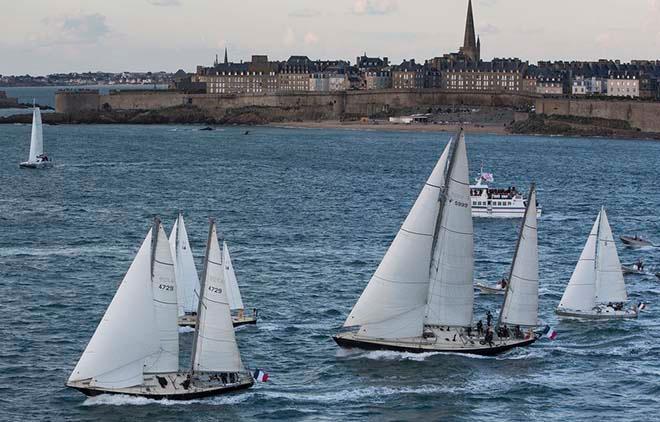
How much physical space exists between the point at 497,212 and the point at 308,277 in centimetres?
2650

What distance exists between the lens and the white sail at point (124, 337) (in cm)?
3366

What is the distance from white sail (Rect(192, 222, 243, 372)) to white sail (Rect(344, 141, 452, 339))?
5629 millimetres

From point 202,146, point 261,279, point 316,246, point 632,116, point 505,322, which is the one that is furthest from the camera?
point 632,116

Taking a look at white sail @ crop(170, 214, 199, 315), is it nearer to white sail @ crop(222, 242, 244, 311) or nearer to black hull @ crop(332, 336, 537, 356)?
white sail @ crop(222, 242, 244, 311)

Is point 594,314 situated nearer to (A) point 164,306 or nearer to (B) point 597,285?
(B) point 597,285

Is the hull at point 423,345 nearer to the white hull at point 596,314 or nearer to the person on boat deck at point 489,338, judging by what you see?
the person on boat deck at point 489,338

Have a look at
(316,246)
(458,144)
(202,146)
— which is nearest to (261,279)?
(316,246)

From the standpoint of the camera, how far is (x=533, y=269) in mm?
41031

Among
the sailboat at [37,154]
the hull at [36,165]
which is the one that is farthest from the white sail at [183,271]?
the hull at [36,165]

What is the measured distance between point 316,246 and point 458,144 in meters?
24.2

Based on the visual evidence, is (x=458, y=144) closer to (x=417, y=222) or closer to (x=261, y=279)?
(x=417, y=222)

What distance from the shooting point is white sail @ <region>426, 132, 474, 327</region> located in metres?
39.3

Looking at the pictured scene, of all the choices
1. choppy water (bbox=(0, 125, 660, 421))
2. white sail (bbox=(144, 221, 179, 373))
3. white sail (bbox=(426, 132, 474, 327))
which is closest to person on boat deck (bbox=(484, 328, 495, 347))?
choppy water (bbox=(0, 125, 660, 421))

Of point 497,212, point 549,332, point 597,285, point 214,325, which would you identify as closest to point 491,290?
point 597,285
